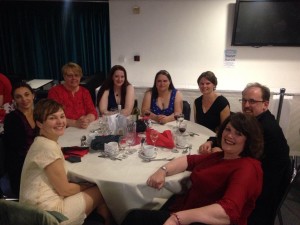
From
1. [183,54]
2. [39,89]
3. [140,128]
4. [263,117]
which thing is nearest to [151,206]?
[140,128]

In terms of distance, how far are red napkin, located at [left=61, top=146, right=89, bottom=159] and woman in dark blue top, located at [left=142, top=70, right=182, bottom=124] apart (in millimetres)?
1114

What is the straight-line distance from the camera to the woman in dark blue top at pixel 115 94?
304 cm

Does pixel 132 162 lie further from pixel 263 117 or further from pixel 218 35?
pixel 218 35

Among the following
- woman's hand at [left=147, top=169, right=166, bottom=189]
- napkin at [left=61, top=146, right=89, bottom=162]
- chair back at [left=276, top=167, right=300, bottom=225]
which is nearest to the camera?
woman's hand at [left=147, top=169, right=166, bottom=189]

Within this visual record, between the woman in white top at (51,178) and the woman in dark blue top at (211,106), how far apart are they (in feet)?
4.87

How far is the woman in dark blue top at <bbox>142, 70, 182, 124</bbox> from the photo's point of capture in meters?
2.90

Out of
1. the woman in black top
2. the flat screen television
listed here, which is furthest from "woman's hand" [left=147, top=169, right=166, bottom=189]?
the flat screen television

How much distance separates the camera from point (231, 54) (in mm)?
3754

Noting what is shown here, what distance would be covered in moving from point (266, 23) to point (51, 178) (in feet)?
10.6

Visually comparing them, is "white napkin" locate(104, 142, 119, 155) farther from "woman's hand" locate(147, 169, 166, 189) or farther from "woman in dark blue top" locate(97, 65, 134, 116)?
"woman in dark blue top" locate(97, 65, 134, 116)

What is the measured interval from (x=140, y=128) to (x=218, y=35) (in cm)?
216

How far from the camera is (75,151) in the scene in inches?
73.4

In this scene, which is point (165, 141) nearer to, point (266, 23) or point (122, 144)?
point (122, 144)

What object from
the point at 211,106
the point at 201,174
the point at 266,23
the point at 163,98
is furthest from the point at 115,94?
the point at 266,23
